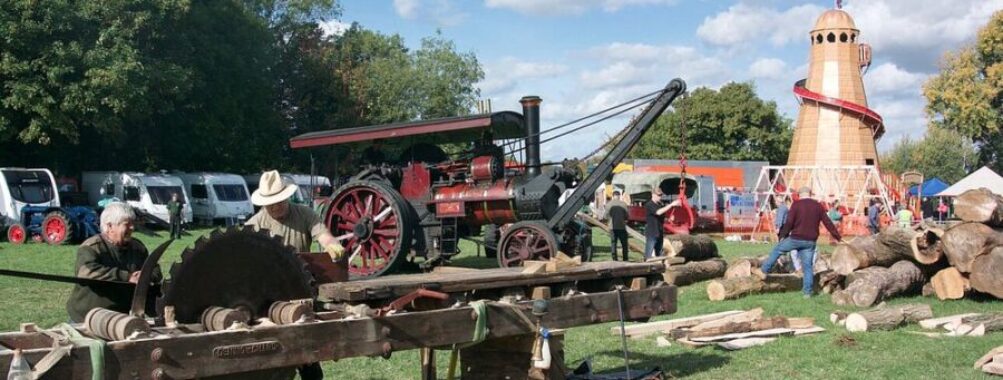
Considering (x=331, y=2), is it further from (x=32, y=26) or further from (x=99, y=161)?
(x=32, y=26)

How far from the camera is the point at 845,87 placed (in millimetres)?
43969

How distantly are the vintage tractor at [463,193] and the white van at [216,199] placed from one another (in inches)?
765

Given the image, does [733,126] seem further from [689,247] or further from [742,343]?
[742,343]

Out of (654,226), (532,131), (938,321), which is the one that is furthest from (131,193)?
(938,321)

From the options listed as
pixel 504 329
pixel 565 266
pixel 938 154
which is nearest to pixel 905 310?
pixel 565 266

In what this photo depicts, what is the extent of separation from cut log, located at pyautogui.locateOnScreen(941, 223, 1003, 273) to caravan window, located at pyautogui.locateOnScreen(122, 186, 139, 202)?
27112 mm

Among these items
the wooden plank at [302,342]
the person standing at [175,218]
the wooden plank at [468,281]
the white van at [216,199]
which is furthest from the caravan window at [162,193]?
the wooden plank at [302,342]

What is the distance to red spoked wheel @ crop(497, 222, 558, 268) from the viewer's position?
15.3 meters

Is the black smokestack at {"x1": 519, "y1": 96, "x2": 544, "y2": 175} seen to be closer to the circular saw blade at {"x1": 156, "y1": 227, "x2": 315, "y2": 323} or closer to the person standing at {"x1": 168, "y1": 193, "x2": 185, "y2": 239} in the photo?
the circular saw blade at {"x1": 156, "y1": 227, "x2": 315, "y2": 323}

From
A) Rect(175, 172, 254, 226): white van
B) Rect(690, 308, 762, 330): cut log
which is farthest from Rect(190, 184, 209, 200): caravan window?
Rect(690, 308, 762, 330): cut log

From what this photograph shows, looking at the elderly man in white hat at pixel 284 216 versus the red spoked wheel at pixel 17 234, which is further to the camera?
the red spoked wheel at pixel 17 234

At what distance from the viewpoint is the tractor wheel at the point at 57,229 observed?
948 inches

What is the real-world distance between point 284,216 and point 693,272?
32.2 feet

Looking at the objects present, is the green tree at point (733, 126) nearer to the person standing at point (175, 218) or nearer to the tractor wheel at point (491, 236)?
the person standing at point (175, 218)
